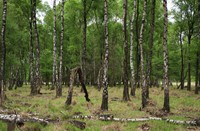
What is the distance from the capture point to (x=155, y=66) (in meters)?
48.6

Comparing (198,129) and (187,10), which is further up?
(187,10)

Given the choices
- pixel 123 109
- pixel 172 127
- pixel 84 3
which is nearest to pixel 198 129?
pixel 172 127

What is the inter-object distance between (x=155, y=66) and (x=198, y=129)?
3888 cm

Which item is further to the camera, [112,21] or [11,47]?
[112,21]

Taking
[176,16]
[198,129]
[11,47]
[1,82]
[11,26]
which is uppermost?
[176,16]

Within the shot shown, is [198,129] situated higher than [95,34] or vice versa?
[95,34]

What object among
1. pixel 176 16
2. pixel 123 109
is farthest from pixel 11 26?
pixel 176 16

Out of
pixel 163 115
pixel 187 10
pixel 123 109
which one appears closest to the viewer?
pixel 163 115

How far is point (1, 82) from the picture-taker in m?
15.6

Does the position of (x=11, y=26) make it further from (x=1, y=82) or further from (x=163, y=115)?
(x=163, y=115)

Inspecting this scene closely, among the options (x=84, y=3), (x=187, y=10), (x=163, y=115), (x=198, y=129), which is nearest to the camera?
(x=198, y=129)

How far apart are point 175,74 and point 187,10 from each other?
22.2 m

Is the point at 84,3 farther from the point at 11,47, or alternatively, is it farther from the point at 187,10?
the point at 187,10

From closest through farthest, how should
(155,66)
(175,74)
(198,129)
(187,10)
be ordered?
(198,129) < (187,10) < (155,66) < (175,74)
